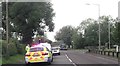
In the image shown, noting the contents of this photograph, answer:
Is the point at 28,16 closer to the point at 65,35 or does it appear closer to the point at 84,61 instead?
the point at 84,61

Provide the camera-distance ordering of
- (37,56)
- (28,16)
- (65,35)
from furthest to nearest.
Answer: (65,35), (28,16), (37,56)

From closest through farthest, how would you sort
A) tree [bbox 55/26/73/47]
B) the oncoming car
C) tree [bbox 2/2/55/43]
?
1. the oncoming car
2. tree [bbox 2/2/55/43]
3. tree [bbox 55/26/73/47]

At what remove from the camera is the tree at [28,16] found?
50.0 m

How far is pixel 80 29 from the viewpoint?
135250mm

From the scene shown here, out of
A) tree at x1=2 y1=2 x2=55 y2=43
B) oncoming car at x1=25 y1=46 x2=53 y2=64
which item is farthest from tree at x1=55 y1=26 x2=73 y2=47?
oncoming car at x1=25 y1=46 x2=53 y2=64

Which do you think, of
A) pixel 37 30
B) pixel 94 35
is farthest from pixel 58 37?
pixel 37 30

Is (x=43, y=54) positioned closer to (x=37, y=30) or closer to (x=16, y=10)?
(x=16, y=10)

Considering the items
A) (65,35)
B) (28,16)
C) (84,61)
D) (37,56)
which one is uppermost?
(28,16)

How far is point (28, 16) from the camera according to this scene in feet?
167

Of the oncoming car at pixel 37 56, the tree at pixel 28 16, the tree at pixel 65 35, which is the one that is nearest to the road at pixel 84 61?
the oncoming car at pixel 37 56

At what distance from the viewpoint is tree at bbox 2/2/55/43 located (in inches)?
1970

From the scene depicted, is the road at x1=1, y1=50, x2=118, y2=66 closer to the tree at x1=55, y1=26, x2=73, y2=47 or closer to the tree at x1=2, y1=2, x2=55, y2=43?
the tree at x1=2, y1=2, x2=55, y2=43

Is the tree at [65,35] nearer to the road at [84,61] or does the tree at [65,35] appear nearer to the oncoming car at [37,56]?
the road at [84,61]

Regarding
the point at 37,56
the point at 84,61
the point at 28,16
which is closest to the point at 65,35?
the point at 28,16
